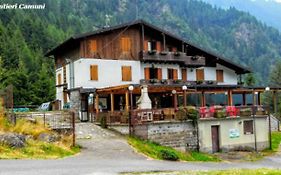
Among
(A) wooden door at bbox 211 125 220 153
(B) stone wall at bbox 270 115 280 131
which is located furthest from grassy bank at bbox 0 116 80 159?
(B) stone wall at bbox 270 115 280 131

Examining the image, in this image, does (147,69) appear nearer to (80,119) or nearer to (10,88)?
(80,119)

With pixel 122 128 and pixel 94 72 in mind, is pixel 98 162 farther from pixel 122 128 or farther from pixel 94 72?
pixel 94 72

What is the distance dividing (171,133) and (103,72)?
38.5ft

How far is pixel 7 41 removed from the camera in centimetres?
9644

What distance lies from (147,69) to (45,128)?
1827 centimetres

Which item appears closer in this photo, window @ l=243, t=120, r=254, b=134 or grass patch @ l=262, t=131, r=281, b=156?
grass patch @ l=262, t=131, r=281, b=156

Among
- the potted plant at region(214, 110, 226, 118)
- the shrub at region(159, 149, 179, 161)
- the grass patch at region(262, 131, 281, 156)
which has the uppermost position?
the potted plant at region(214, 110, 226, 118)

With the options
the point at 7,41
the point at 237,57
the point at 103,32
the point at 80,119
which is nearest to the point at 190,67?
the point at 103,32

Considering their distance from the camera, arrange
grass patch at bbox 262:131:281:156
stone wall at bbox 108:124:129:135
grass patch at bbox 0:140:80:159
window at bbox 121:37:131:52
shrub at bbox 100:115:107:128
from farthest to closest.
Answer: window at bbox 121:37:131:52
grass patch at bbox 262:131:281:156
shrub at bbox 100:115:107:128
stone wall at bbox 108:124:129:135
grass patch at bbox 0:140:80:159

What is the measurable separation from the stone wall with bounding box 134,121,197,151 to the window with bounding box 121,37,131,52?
12055mm

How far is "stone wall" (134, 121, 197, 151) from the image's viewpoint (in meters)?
28.9

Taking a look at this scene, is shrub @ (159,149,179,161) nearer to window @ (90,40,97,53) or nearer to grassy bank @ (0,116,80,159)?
grassy bank @ (0,116,80,159)

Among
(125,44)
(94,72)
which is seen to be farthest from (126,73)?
(94,72)

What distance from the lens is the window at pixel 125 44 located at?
40500 mm
